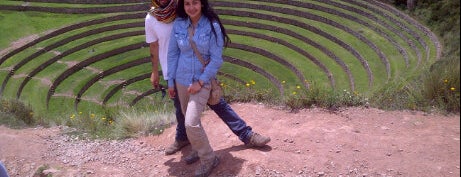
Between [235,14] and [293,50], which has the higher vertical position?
[235,14]

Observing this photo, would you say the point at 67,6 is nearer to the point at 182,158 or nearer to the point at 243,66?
the point at 243,66

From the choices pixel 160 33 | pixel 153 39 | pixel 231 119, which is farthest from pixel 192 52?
pixel 231 119

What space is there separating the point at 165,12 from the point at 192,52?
1.32 feet

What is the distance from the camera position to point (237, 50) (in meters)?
17.1

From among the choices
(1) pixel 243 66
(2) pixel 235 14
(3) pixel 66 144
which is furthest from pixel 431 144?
(2) pixel 235 14

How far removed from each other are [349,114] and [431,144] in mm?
993

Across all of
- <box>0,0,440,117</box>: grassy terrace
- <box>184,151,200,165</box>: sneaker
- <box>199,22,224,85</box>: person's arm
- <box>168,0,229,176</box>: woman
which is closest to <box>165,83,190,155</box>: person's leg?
<box>184,151,200,165</box>: sneaker

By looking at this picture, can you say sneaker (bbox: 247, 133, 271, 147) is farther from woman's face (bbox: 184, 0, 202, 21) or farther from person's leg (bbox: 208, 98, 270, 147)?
woman's face (bbox: 184, 0, 202, 21)

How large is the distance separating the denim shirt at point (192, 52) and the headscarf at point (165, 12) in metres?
0.07

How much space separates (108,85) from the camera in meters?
15.5

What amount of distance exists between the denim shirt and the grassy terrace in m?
9.74

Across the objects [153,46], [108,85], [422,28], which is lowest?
[108,85]

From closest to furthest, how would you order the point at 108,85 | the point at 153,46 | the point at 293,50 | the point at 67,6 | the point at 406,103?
the point at 153,46, the point at 406,103, the point at 108,85, the point at 293,50, the point at 67,6

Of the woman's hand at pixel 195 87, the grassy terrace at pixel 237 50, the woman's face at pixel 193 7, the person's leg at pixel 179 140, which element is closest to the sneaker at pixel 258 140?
the person's leg at pixel 179 140
